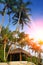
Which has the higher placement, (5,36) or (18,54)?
(5,36)

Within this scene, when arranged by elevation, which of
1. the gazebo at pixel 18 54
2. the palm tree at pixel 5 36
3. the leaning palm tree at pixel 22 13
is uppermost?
the leaning palm tree at pixel 22 13

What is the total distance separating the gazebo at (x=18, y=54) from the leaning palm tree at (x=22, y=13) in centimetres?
1023

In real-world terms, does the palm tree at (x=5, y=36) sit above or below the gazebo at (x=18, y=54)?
above

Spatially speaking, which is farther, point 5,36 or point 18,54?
point 18,54

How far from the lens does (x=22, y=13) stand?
4847 cm

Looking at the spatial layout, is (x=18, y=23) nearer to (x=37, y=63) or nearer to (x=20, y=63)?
(x=37, y=63)

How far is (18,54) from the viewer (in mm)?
40375

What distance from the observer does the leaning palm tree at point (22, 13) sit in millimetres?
46594

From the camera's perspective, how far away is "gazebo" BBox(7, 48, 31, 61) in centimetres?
3912

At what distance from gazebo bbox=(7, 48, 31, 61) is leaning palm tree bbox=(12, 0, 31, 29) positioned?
Answer: 10.2 m

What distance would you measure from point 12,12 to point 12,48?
10.1 metres

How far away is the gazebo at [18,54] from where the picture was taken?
39.1 meters

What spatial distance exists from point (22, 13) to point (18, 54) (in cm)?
1225

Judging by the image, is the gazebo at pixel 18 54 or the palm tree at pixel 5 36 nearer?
the palm tree at pixel 5 36
